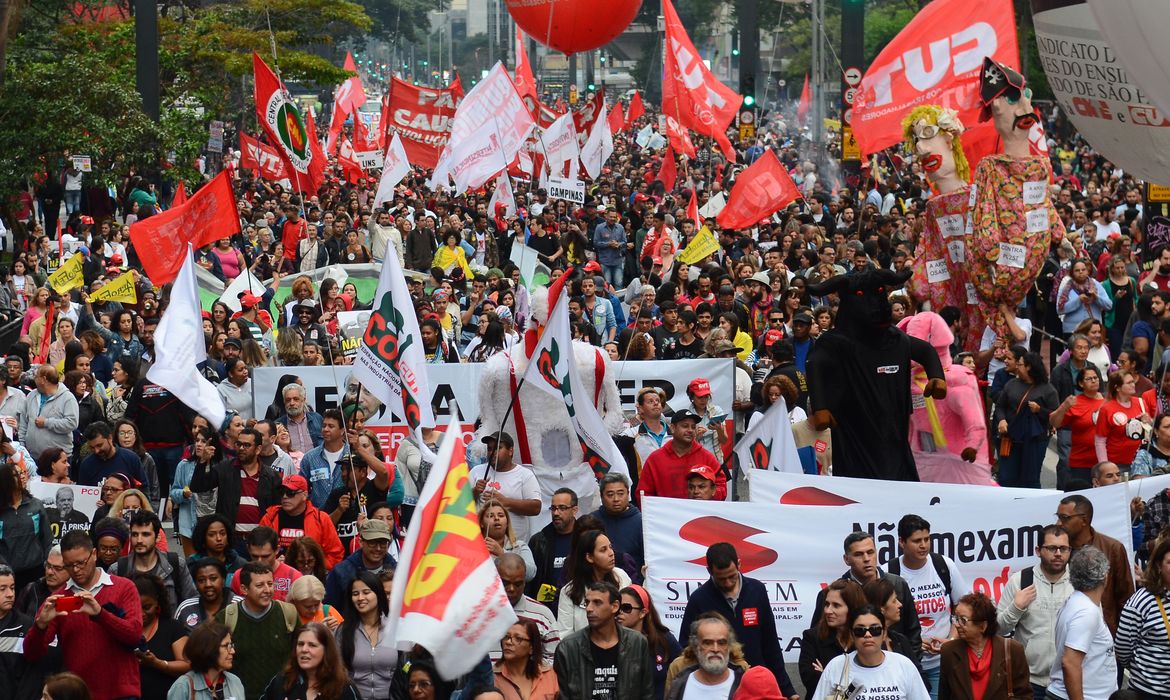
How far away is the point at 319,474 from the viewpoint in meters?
11.0

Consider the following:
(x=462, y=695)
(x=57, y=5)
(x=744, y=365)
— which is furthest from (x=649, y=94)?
(x=462, y=695)

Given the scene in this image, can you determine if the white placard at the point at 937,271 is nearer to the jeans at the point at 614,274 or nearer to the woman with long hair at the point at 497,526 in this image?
the woman with long hair at the point at 497,526

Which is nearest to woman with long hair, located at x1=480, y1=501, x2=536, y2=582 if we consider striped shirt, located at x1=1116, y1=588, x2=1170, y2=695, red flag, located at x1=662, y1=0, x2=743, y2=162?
striped shirt, located at x1=1116, y1=588, x2=1170, y2=695

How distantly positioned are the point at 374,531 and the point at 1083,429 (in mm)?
5434

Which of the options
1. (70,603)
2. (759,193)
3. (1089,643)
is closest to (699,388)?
(1089,643)

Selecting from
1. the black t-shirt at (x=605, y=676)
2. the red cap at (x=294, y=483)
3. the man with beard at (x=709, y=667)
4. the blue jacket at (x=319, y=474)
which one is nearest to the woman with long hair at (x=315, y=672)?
the black t-shirt at (x=605, y=676)

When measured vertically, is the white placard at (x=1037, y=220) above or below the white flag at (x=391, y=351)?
above

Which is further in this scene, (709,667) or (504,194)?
(504,194)

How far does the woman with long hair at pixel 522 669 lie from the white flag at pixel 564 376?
218cm

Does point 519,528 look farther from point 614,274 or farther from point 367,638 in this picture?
point 614,274

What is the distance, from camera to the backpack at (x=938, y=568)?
27.6ft

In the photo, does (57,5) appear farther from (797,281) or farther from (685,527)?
(685,527)

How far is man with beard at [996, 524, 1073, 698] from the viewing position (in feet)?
27.0

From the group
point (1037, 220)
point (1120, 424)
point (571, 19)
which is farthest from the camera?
point (571, 19)
